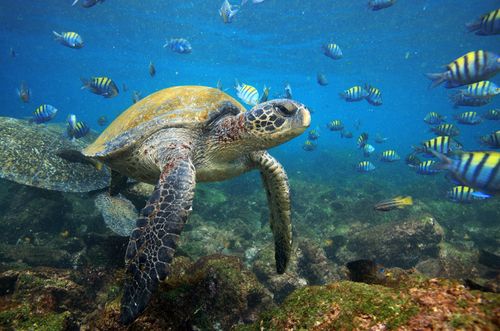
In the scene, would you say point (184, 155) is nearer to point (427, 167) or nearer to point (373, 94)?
point (427, 167)

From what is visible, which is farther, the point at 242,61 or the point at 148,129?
the point at 242,61

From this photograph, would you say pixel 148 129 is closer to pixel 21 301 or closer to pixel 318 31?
pixel 21 301

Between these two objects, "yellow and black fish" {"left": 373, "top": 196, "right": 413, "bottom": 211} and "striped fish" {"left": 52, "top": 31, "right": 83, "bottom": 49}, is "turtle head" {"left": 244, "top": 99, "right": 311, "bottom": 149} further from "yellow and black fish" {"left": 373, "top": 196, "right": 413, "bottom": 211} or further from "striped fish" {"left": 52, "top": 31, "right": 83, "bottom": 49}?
"striped fish" {"left": 52, "top": 31, "right": 83, "bottom": 49}

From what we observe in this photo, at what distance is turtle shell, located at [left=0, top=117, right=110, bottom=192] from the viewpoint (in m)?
6.55

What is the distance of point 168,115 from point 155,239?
2.35 meters

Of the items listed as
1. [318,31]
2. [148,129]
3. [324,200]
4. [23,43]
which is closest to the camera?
[148,129]

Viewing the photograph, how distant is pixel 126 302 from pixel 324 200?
12853mm

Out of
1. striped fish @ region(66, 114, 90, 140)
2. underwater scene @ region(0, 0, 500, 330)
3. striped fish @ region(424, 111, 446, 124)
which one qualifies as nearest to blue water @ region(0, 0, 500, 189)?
underwater scene @ region(0, 0, 500, 330)

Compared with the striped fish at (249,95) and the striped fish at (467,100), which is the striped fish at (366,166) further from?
the striped fish at (249,95)

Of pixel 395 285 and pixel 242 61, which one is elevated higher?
pixel 242 61

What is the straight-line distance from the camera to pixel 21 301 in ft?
9.12

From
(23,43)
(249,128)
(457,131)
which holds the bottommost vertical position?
(249,128)

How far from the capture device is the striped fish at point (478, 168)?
332cm

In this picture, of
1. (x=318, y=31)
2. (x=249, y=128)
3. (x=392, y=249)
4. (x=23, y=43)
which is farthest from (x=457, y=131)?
(x=23, y=43)
